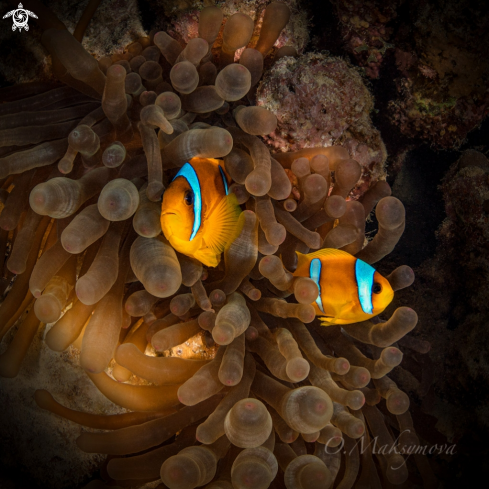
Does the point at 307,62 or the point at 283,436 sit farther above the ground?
the point at 307,62

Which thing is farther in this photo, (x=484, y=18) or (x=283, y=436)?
(x=484, y=18)

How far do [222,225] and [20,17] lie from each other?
1405mm

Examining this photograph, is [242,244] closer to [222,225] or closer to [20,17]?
[222,225]

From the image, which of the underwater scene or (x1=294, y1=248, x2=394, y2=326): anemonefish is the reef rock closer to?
the underwater scene

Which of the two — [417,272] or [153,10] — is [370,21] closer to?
[153,10]

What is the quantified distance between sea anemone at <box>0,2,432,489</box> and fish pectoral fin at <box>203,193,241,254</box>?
0.03 meters

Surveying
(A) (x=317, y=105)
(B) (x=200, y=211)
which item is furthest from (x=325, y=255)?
(A) (x=317, y=105)

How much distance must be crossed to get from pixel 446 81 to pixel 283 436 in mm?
1745

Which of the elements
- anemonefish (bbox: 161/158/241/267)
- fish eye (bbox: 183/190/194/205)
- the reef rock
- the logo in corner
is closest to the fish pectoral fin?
anemonefish (bbox: 161/158/241/267)

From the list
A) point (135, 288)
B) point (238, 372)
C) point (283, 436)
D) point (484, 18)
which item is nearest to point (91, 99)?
point (135, 288)

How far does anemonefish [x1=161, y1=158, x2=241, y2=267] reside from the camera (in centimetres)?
112

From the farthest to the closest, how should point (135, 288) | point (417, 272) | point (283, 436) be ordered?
point (417, 272) → point (135, 288) → point (283, 436)

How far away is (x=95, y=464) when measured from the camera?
1.70m

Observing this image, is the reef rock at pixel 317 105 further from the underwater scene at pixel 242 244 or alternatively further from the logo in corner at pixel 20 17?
the logo in corner at pixel 20 17
